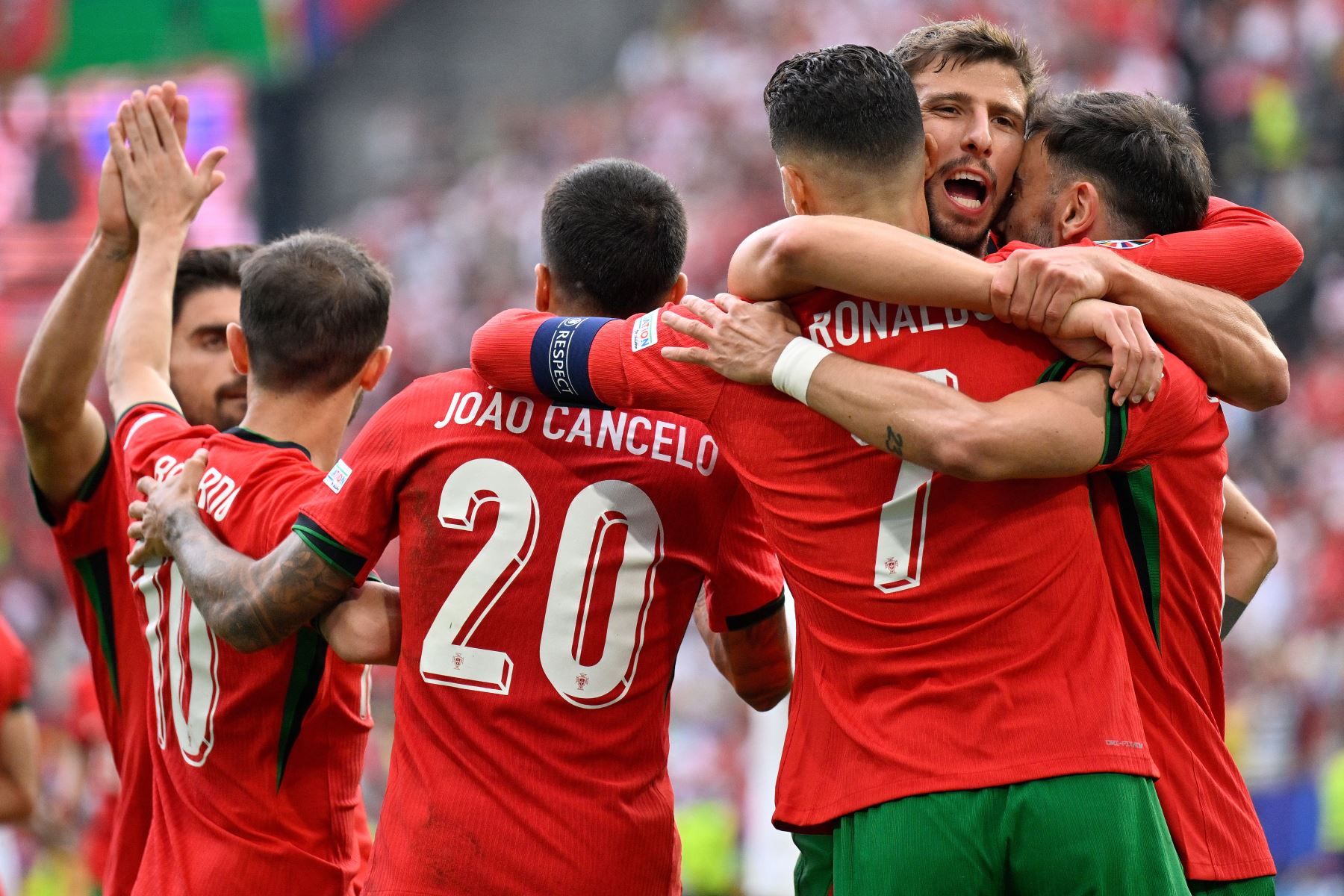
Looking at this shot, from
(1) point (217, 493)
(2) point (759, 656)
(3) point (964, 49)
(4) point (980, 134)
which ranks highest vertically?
(3) point (964, 49)

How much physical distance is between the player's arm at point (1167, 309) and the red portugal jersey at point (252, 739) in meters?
1.60

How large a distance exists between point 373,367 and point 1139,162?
1786 millimetres

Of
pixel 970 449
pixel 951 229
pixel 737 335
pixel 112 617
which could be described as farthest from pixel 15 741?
pixel 970 449

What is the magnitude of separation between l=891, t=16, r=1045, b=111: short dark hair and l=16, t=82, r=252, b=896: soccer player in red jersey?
1973 millimetres

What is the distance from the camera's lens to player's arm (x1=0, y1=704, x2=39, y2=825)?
442 centimetres

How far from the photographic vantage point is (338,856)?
10.5 ft

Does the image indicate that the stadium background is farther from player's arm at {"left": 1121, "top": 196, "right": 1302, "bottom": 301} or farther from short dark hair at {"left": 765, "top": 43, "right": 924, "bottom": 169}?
short dark hair at {"left": 765, "top": 43, "right": 924, "bottom": 169}

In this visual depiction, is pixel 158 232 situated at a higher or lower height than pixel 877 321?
higher

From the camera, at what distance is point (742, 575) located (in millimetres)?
3086

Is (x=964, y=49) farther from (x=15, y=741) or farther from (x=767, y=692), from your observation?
(x=15, y=741)

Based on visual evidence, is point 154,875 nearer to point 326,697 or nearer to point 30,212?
point 326,697

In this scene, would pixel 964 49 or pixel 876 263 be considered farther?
pixel 964 49

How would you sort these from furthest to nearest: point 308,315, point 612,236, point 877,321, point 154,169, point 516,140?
1. point 516,140
2. point 154,169
3. point 308,315
4. point 612,236
5. point 877,321

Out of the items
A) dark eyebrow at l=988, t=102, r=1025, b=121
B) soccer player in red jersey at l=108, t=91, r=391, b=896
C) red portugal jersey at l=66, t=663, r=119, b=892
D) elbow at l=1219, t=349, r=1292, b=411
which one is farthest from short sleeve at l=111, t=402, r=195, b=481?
red portugal jersey at l=66, t=663, r=119, b=892
